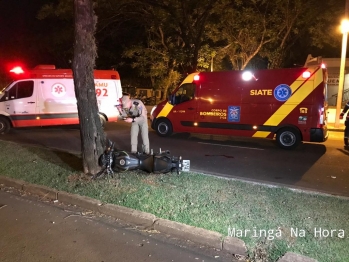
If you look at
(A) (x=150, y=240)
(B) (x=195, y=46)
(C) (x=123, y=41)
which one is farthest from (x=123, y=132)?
(C) (x=123, y=41)

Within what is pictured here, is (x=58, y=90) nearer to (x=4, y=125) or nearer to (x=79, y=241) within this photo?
(x=4, y=125)

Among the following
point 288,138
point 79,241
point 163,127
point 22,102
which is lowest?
point 79,241

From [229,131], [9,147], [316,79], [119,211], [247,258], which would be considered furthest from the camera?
[229,131]

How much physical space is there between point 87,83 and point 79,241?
2.93m

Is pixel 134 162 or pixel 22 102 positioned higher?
pixel 22 102

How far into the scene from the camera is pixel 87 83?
6.07m

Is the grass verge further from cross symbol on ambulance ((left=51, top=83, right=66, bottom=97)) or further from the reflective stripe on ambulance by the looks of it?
cross symbol on ambulance ((left=51, top=83, right=66, bottom=97))

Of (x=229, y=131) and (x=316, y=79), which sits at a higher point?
(x=316, y=79)

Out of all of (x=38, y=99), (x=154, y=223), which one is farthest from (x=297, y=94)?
(x=38, y=99)

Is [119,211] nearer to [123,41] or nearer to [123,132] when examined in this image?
[123,132]

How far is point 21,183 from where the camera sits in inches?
242

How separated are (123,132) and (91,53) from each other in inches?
298

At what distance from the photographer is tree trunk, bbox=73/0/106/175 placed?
5.91 metres

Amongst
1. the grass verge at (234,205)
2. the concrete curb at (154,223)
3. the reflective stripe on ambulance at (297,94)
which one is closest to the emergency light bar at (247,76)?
the reflective stripe on ambulance at (297,94)
